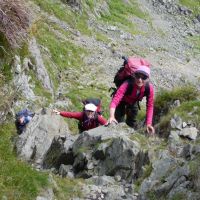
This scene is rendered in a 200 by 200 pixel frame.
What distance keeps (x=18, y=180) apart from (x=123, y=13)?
42378mm

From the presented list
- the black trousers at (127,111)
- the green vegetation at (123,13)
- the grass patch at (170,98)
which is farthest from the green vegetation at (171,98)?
the green vegetation at (123,13)

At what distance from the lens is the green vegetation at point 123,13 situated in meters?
Result: 44.8

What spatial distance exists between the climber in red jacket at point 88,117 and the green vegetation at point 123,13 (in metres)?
32.1

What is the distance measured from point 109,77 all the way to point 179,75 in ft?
23.3

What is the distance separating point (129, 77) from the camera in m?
11.7

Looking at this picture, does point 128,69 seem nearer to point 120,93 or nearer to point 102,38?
point 120,93

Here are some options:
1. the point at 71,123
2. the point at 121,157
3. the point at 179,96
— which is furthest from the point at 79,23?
the point at 121,157

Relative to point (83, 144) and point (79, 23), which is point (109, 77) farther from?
point (83, 144)

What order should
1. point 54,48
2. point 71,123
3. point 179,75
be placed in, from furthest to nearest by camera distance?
1. point 179,75
2. point 54,48
3. point 71,123

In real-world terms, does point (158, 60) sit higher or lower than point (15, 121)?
lower

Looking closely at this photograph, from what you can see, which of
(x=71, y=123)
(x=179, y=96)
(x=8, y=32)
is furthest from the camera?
(x=71, y=123)

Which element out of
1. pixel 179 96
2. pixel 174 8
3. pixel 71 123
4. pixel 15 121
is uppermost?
pixel 179 96

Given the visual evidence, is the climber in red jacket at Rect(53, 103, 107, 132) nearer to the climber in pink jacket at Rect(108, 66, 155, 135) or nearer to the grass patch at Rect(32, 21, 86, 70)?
the climber in pink jacket at Rect(108, 66, 155, 135)

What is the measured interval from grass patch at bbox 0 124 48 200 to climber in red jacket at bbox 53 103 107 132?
3.45 meters
